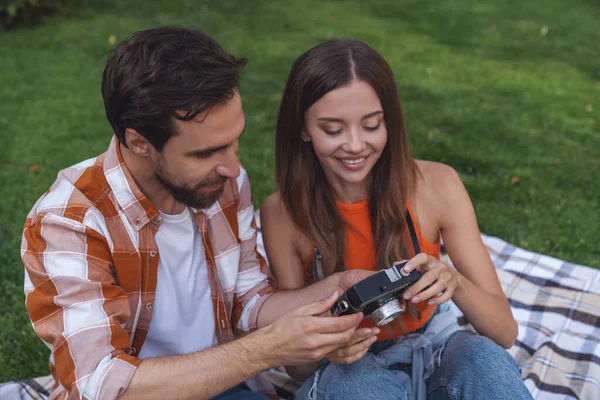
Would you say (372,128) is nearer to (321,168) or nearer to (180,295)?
(321,168)

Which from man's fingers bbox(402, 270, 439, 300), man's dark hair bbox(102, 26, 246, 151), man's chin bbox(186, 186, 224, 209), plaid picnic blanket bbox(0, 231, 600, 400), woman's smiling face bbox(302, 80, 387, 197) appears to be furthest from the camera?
plaid picnic blanket bbox(0, 231, 600, 400)

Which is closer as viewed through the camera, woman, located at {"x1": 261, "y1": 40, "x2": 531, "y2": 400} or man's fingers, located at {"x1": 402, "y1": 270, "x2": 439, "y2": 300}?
man's fingers, located at {"x1": 402, "y1": 270, "x2": 439, "y2": 300}

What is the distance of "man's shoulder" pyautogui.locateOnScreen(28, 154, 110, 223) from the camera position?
229cm

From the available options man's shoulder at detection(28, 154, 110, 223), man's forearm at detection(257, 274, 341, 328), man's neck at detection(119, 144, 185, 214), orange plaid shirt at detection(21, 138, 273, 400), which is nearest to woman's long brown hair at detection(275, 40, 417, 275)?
man's forearm at detection(257, 274, 341, 328)

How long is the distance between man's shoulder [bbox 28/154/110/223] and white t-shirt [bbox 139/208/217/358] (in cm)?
30

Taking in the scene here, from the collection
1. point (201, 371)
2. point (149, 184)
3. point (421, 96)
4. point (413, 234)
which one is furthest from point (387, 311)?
point (421, 96)

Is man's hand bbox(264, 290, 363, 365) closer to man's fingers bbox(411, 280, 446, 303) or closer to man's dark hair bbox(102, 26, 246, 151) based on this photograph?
man's fingers bbox(411, 280, 446, 303)

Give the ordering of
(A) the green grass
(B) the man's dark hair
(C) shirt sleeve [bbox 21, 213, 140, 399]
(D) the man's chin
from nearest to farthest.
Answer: (C) shirt sleeve [bbox 21, 213, 140, 399] < (B) the man's dark hair < (D) the man's chin < (A) the green grass

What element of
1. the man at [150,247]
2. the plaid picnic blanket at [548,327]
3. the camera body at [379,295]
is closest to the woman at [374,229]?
the camera body at [379,295]

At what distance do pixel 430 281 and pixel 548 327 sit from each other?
5.21 feet

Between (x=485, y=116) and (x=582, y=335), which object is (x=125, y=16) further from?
(x=582, y=335)

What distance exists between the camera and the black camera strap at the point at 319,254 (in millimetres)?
2826

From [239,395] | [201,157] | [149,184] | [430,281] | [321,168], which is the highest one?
[201,157]

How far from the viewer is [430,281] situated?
7.98 feet
